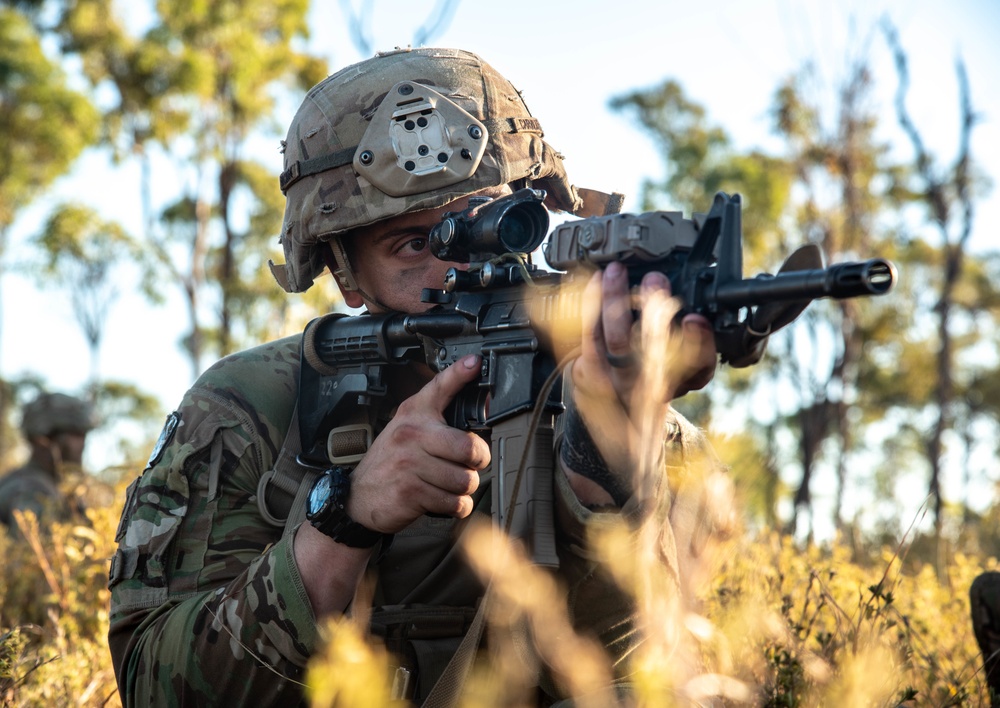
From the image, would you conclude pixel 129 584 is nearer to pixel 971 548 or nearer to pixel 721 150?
pixel 971 548

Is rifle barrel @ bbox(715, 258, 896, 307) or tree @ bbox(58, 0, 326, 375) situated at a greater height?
tree @ bbox(58, 0, 326, 375)

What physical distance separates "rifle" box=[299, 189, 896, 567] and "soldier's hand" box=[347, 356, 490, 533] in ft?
0.22

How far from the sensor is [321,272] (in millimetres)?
3428

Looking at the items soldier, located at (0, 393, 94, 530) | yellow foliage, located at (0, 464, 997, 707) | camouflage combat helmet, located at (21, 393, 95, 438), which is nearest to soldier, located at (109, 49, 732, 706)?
yellow foliage, located at (0, 464, 997, 707)

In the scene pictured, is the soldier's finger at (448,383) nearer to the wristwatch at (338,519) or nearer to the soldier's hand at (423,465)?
the soldier's hand at (423,465)

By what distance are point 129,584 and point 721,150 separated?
2181 cm

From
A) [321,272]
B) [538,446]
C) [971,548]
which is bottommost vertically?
[971,548]

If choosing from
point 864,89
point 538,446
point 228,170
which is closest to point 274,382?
point 538,446

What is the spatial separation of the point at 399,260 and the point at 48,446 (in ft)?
22.4

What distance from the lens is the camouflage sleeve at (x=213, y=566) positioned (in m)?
2.41

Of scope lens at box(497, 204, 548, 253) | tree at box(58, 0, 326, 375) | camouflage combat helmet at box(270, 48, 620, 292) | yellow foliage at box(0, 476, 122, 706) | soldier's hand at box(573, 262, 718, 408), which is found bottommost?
yellow foliage at box(0, 476, 122, 706)

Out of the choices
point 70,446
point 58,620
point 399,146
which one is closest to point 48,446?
point 70,446

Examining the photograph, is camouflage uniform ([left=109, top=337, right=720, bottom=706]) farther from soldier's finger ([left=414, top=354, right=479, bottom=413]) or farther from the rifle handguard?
soldier's finger ([left=414, top=354, right=479, bottom=413])

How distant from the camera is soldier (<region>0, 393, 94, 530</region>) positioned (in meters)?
8.09
